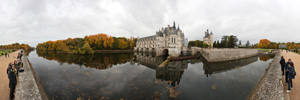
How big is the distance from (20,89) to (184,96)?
36.3 feet

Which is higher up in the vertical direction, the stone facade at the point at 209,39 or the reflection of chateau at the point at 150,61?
the stone facade at the point at 209,39

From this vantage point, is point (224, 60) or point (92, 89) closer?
point (92, 89)

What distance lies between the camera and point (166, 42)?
44250 millimetres

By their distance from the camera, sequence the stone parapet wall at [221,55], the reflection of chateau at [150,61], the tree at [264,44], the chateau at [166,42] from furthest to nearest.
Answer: the tree at [264,44], the chateau at [166,42], the stone parapet wall at [221,55], the reflection of chateau at [150,61]

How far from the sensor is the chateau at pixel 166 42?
3542 centimetres

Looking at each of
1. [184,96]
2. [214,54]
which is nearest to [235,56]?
[214,54]

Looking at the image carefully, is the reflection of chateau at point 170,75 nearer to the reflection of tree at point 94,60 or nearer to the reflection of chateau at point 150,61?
the reflection of chateau at point 150,61

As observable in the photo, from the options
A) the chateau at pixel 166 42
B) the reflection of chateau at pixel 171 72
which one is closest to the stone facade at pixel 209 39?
the chateau at pixel 166 42

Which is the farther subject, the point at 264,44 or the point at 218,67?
the point at 264,44

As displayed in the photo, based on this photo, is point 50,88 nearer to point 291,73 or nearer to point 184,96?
point 184,96

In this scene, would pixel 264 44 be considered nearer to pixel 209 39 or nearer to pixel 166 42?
pixel 209 39

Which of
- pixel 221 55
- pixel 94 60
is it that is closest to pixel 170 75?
pixel 221 55

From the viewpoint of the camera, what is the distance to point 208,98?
7875 millimetres

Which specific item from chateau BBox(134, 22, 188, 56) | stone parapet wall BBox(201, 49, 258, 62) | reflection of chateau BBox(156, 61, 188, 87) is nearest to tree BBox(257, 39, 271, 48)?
stone parapet wall BBox(201, 49, 258, 62)
